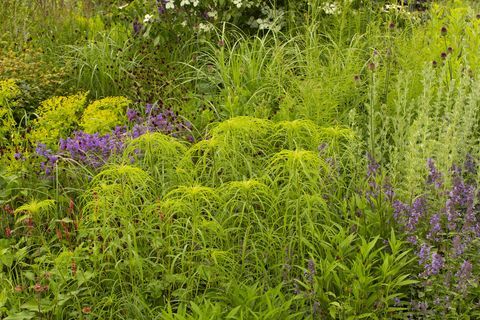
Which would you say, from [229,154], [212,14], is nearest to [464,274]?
[229,154]

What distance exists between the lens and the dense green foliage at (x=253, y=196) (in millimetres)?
3234

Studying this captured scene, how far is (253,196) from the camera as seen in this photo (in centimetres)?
364

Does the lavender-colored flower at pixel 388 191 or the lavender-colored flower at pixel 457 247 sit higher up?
the lavender-colored flower at pixel 388 191

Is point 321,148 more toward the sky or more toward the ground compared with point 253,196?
more toward the sky

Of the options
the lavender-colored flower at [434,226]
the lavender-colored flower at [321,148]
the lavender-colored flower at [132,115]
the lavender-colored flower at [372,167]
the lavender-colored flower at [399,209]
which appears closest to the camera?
the lavender-colored flower at [434,226]

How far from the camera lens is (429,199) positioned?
143 inches

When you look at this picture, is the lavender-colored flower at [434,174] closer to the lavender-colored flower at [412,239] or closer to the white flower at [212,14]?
the lavender-colored flower at [412,239]

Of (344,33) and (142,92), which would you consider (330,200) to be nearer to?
(142,92)

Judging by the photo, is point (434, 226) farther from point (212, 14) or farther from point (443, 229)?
point (212, 14)

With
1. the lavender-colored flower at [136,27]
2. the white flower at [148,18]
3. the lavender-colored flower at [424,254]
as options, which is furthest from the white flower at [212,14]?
the lavender-colored flower at [424,254]

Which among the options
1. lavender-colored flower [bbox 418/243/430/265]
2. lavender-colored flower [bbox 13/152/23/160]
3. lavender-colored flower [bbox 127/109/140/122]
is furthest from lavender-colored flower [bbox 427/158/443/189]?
lavender-colored flower [bbox 13/152/23/160]

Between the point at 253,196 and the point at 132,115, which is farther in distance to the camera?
the point at 132,115

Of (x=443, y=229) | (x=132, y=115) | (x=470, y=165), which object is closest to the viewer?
(x=443, y=229)

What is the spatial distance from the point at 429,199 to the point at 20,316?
217 cm
